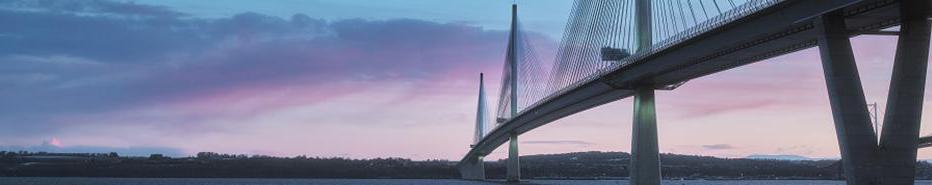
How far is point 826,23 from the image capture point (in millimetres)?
32875

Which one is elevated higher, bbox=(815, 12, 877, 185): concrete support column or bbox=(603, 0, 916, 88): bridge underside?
bbox=(603, 0, 916, 88): bridge underside

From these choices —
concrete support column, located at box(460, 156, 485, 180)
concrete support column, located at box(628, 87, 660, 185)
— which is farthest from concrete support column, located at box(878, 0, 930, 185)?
concrete support column, located at box(460, 156, 485, 180)

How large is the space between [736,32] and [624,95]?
21.8m

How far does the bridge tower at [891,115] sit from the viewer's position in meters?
31.6

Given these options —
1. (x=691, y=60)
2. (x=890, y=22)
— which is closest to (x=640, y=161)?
(x=691, y=60)

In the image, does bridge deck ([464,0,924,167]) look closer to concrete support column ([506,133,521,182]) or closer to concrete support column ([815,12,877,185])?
concrete support column ([815,12,877,185])

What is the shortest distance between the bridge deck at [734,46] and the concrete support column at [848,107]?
902mm

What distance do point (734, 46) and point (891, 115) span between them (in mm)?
11142

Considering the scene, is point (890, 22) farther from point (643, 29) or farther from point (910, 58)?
point (643, 29)

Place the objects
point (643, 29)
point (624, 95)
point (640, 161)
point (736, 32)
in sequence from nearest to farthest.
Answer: point (736, 32)
point (643, 29)
point (640, 161)
point (624, 95)

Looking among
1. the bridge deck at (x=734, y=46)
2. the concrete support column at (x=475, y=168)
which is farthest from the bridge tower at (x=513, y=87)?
the bridge deck at (x=734, y=46)

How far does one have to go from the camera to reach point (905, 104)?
31.8 metres

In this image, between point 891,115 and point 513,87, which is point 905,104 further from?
point 513,87

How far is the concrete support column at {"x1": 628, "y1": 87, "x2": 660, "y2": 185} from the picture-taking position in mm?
58094
